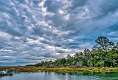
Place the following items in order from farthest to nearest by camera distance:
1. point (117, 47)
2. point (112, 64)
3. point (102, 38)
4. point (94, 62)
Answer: point (102, 38), point (117, 47), point (94, 62), point (112, 64)

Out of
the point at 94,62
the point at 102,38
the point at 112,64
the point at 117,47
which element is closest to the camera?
the point at 112,64

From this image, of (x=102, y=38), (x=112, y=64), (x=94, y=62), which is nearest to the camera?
(x=112, y=64)

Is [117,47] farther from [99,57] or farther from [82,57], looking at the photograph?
[82,57]

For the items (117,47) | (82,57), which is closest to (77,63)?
(82,57)

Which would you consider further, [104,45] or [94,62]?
[104,45]

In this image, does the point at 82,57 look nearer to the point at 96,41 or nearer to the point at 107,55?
the point at 96,41

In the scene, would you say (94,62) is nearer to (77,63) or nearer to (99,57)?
(99,57)

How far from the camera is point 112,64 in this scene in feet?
497

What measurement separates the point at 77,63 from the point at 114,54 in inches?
1673

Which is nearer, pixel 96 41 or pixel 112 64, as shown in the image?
pixel 112 64

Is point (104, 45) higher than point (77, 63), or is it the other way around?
point (104, 45)

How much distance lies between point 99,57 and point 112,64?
13.6 m

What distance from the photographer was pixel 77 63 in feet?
624

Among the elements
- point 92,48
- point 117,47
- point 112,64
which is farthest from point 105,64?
point 92,48
